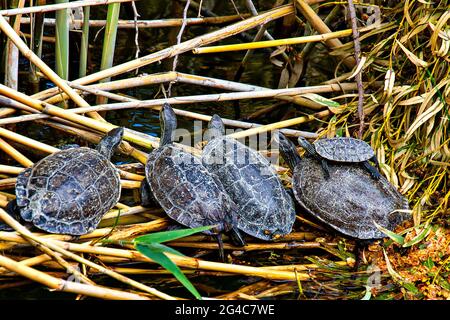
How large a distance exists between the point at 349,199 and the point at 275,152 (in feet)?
2.33

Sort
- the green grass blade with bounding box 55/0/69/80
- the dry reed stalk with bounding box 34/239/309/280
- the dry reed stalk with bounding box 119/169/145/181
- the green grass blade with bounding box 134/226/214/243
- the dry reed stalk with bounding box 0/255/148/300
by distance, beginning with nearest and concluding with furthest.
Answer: the dry reed stalk with bounding box 0/255/148/300, the green grass blade with bounding box 134/226/214/243, the dry reed stalk with bounding box 34/239/309/280, the dry reed stalk with bounding box 119/169/145/181, the green grass blade with bounding box 55/0/69/80

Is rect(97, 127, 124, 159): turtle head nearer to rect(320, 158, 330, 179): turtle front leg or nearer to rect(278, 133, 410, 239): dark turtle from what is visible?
rect(278, 133, 410, 239): dark turtle

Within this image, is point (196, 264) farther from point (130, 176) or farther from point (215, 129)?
point (215, 129)

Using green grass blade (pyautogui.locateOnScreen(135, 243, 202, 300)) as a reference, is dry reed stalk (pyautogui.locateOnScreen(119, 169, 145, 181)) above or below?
below

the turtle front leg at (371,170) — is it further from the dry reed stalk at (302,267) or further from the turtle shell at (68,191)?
the turtle shell at (68,191)

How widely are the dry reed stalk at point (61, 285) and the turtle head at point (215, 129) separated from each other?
1244mm

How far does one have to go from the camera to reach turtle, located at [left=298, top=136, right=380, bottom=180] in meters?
3.46

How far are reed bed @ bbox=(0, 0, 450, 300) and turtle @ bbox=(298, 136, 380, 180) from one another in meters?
0.23

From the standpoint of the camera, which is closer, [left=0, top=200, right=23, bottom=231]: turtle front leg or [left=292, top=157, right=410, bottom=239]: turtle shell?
[left=0, top=200, right=23, bottom=231]: turtle front leg

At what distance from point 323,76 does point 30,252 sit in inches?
113

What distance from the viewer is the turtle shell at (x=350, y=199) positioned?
133 inches

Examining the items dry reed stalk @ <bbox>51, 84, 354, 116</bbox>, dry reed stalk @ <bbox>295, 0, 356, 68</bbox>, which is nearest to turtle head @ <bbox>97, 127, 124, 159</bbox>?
dry reed stalk @ <bbox>51, 84, 354, 116</bbox>

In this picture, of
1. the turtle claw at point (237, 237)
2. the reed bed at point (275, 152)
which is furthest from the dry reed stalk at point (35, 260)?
the turtle claw at point (237, 237)

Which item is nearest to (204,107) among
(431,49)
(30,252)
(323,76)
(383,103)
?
(323,76)
